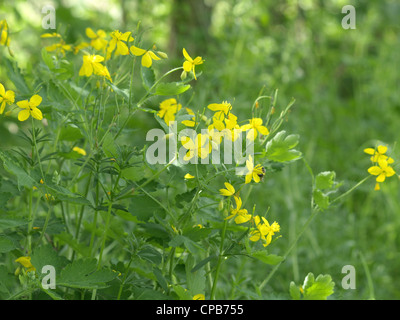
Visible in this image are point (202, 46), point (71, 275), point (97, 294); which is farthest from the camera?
point (202, 46)

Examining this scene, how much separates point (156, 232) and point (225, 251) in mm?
136

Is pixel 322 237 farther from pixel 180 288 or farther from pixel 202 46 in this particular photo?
pixel 202 46

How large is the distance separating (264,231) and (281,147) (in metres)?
0.16

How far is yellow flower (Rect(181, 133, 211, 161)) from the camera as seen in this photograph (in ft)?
3.03

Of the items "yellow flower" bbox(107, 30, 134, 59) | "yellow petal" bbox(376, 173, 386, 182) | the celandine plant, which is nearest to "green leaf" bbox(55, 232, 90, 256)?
the celandine plant

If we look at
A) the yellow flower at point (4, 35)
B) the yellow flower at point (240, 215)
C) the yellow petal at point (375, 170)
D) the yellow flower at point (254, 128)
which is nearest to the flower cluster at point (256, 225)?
the yellow flower at point (240, 215)

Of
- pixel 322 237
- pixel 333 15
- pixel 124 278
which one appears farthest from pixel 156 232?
pixel 333 15

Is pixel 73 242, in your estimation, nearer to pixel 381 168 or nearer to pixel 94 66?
pixel 94 66

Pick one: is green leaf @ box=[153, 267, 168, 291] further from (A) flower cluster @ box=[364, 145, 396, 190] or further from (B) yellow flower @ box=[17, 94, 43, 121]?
(A) flower cluster @ box=[364, 145, 396, 190]

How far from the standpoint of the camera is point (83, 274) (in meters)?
0.95

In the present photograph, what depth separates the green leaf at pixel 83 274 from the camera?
0.95 meters

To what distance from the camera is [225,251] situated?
103 centimetres

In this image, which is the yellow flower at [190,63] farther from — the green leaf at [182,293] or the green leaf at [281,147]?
the green leaf at [182,293]
